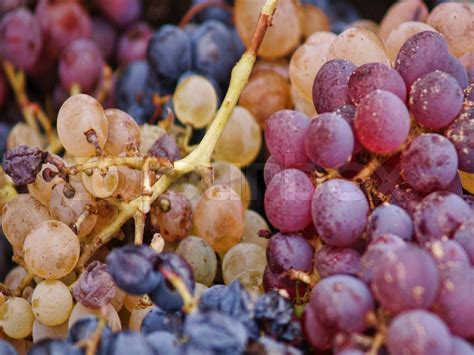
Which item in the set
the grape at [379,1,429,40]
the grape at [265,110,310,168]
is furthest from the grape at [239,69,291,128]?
the grape at [265,110,310,168]

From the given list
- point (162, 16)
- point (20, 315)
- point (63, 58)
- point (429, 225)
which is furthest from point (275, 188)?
point (162, 16)

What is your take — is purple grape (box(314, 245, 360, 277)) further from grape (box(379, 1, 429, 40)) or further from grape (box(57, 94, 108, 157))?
grape (box(379, 1, 429, 40))

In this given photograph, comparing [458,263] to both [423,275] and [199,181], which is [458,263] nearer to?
[423,275]

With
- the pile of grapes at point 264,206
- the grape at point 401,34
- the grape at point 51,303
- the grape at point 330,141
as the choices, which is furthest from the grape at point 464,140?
the grape at point 51,303

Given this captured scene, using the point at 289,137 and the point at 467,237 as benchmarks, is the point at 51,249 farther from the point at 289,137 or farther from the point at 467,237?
the point at 467,237

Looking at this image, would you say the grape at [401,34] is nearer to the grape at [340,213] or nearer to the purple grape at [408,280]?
the grape at [340,213]

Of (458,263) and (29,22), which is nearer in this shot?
(458,263)

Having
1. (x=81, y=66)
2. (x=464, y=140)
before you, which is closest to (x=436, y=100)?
(x=464, y=140)
